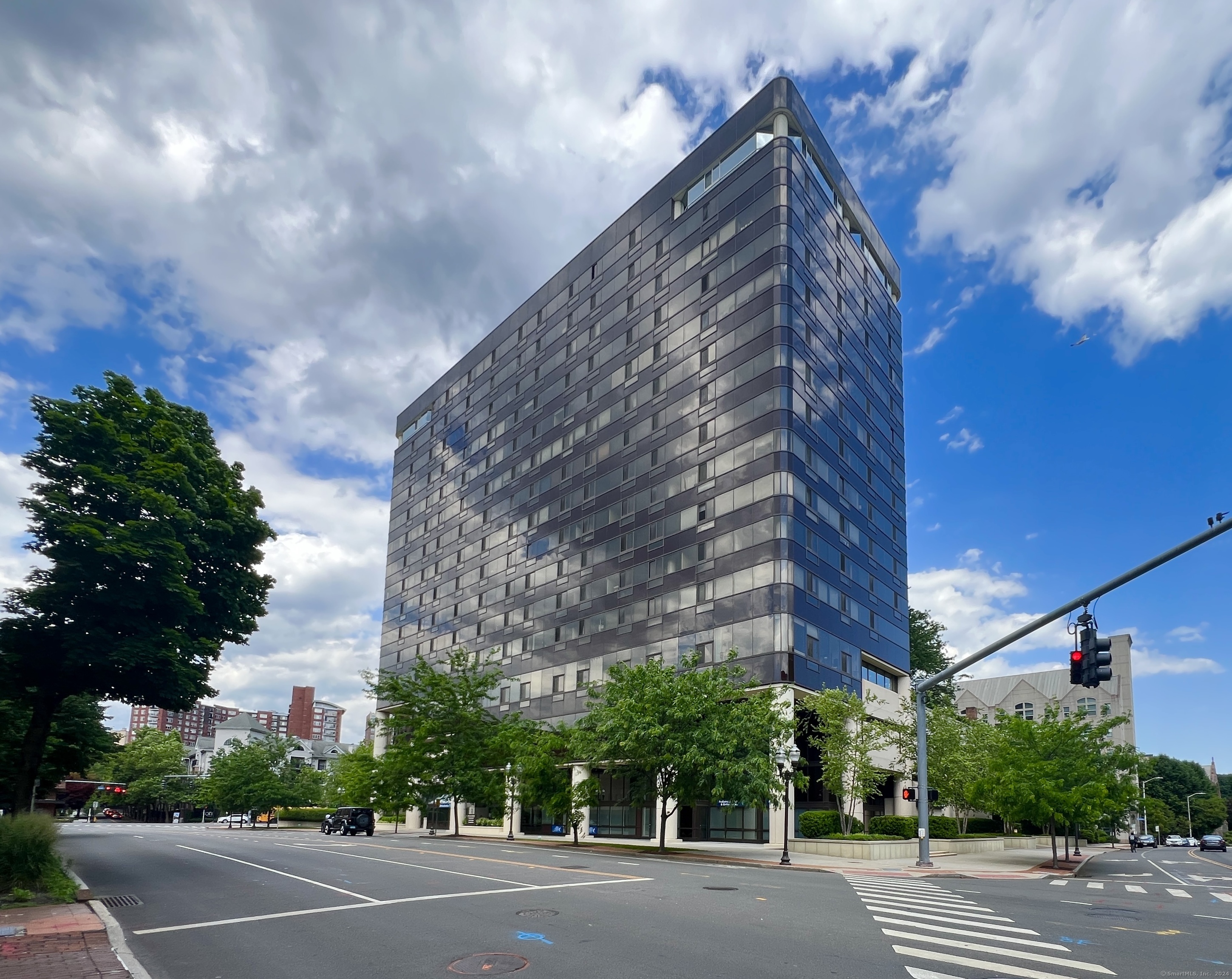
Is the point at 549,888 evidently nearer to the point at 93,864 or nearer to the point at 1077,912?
the point at 1077,912

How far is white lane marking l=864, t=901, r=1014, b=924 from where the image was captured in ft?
52.5

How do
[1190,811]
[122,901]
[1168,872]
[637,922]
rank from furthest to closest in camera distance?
[1190,811] < [1168,872] < [122,901] < [637,922]

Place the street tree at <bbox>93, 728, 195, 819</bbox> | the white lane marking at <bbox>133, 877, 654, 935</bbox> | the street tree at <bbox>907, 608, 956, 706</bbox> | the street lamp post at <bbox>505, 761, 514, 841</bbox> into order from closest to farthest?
the white lane marking at <bbox>133, 877, 654, 935</bbox>, the street lamp post at <bbox>505, 761, 514, 841</bbox>, the street tree at <bbox>907, 608, 956, 706</bbox>, the street tree at <bbox>93, 728, 195, 819</bbox>

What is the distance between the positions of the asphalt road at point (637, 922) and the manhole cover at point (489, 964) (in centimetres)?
6

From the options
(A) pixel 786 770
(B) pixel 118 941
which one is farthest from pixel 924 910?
(A) pixel 786 770

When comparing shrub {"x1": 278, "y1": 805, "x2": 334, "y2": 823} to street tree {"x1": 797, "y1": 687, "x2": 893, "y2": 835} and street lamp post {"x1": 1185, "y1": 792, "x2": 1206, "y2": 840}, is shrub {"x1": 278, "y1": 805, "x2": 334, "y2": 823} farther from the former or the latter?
street lamp post {"x1": 1185, "y1": 792, "x2": 1206, "y2": 840}

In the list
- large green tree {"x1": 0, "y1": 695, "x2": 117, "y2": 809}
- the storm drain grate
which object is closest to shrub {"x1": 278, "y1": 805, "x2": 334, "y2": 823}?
large green tree {"x1": 0, "y1": 695, "x2": 117, "y2": 809}

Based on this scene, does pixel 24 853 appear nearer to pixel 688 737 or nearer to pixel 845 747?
pixel 688 737

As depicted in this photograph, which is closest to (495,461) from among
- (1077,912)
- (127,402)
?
(127,402)

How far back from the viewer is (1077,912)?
58.4 ft

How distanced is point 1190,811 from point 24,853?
145987mm

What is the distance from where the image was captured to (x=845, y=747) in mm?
40531

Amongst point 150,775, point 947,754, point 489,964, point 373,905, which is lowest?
point 150,775

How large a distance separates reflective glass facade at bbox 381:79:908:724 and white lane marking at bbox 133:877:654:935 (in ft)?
78.4
